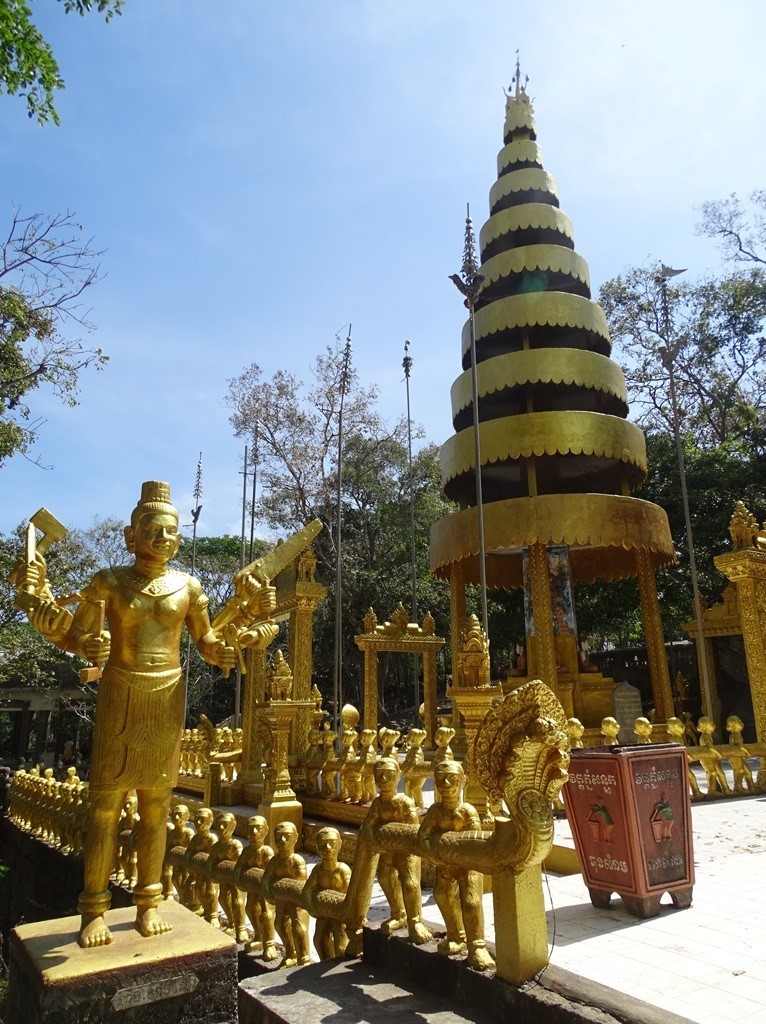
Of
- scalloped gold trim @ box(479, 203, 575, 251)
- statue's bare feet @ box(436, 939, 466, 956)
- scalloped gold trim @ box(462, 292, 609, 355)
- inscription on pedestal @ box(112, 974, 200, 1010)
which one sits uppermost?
scalloped gold trim @ box(479, 203, 575, 251)

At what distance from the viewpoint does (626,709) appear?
51.1 feet

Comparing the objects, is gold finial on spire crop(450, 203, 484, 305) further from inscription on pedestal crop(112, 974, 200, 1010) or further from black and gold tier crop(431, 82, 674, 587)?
inscription on pedestal crop(112, 974, 200, 1010)

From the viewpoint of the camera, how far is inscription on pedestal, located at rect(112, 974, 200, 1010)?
120 inches

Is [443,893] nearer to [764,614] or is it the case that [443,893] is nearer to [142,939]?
[142,939]

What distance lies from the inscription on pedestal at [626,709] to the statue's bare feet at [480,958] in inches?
523

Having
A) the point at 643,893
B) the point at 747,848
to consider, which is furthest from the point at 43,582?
the point at 747,848

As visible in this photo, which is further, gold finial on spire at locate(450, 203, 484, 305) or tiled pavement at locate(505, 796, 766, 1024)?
gold finial on spire at locate(450, 203, 484, 305)

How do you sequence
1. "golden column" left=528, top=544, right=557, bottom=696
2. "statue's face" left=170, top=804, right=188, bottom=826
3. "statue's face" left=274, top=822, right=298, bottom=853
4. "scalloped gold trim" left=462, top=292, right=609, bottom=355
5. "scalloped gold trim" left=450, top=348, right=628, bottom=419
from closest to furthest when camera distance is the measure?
"statue's face" left=274, top=822, right=298, bottom=853 < "statue's face" left=170, top=804, right=188, bottom=826 < "golden column" left=528, top=544, right=557, bottom=696 < "scalloped gold trim" left=450, top=348, right=628, bottom=419 < "scalloped gold trim" left=462, top=292, right=609, bottom=355

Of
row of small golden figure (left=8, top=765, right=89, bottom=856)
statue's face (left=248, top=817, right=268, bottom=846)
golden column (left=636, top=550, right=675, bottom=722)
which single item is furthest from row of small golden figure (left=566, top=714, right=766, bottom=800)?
row of small golden figure (left=8, top=765, right=89, bottom=856)

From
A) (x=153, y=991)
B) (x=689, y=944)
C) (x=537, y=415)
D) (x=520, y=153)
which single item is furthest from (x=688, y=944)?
(x=520, y=153)

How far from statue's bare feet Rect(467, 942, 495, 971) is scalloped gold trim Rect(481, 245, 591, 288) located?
1743cm

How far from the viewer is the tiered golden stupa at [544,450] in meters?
15.2

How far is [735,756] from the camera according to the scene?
1034 centimetres

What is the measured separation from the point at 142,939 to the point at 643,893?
3.37 meters
